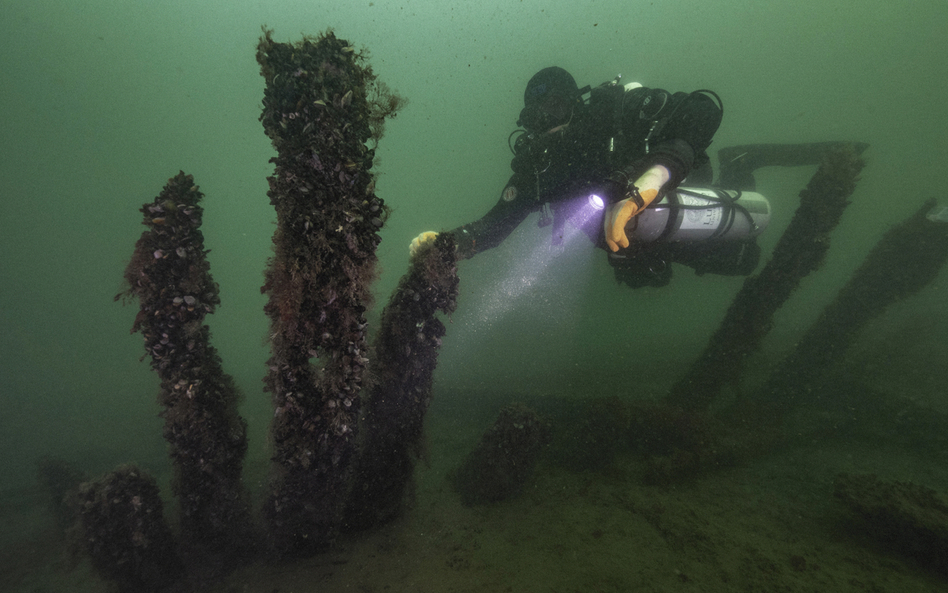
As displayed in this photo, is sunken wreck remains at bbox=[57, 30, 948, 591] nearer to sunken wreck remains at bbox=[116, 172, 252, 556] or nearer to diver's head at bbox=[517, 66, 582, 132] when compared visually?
sunken wreck remains at bbox=[116, 172, 252, 556]

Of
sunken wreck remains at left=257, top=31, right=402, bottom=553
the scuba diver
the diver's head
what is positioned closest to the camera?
sunken wreck remains at left=257, top=31, right=402, bottom=553

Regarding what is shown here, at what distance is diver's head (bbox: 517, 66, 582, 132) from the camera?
15.6 feet

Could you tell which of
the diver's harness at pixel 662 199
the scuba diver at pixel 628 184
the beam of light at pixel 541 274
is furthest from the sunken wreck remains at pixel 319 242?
the beam of light at pixel 541 274

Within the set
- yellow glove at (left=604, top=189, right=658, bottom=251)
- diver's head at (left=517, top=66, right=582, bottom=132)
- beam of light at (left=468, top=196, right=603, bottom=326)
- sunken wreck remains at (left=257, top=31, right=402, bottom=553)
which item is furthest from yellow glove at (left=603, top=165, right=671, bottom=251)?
beam of light at (left=468, top=196, right=603, bottom=326)

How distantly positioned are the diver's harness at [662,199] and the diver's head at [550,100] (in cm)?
11

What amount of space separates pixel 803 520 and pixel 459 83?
119613 mm

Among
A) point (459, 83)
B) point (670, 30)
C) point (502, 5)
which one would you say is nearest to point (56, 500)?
point (502, 5)

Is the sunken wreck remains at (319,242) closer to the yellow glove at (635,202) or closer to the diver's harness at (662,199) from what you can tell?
the yellow glove at (635,202)

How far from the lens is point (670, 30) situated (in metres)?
70.4

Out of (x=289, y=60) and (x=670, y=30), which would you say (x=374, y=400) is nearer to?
(x=289, y=60)

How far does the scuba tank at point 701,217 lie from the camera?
4773mm

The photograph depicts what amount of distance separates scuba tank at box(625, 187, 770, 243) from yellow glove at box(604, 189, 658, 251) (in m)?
0.80

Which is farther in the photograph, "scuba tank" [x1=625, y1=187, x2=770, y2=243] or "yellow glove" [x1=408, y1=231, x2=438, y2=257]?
"scuba tank" [x1=625, y1=187, x2=770, y2=243]

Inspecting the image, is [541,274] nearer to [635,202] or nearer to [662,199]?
[662,199]
